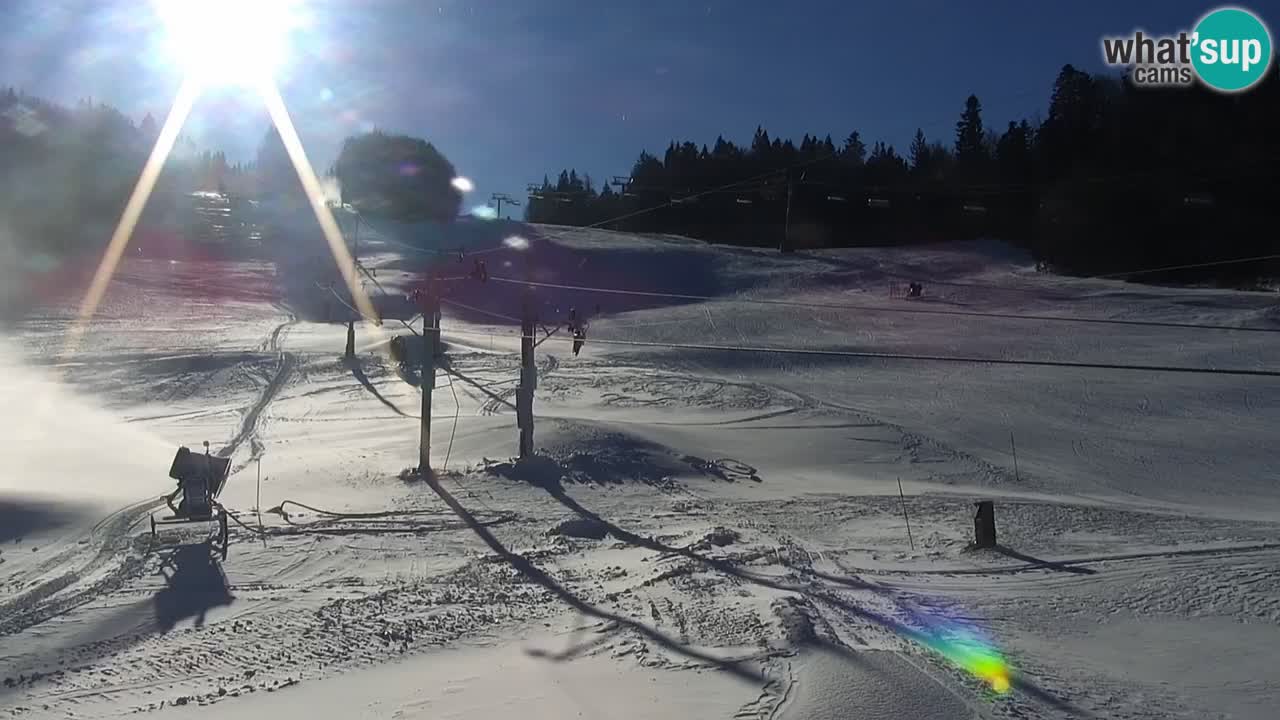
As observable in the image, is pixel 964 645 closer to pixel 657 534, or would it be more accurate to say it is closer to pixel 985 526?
pixel 985 526

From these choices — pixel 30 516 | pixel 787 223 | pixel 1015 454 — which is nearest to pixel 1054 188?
pixel 787 223

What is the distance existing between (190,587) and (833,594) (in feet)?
22.6

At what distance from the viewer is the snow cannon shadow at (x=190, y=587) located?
33.0 ft

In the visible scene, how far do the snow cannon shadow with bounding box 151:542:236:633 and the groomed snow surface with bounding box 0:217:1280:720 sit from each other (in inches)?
2.5

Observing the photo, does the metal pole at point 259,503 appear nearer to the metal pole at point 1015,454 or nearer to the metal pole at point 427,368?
the metal pole at point 427,368

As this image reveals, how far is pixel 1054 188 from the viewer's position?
2596 inches

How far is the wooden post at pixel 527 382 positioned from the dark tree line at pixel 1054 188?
22359 mm

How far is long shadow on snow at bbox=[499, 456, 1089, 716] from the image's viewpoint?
803 cm

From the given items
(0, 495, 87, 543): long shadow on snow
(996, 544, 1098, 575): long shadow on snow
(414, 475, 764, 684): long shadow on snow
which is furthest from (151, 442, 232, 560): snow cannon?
(996, 544, 1098, 575): long shadow on snow

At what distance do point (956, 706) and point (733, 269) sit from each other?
187 feet

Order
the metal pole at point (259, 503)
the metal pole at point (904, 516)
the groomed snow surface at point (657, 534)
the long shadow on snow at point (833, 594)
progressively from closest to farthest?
the long shadow on snow at point (833, 594) < the groomed snow surface at point (657, 534) < the metal pole at point (259, 503) < the metal pole at point (904, 516)

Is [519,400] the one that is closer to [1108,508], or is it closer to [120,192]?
[1108,508]

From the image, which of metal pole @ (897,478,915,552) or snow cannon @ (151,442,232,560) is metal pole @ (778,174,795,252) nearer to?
metal pole @ (897,478,915,552)

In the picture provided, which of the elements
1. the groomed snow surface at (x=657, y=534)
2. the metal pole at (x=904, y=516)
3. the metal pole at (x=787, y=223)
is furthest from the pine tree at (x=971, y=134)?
the metal pole at (x=904, y=516)
